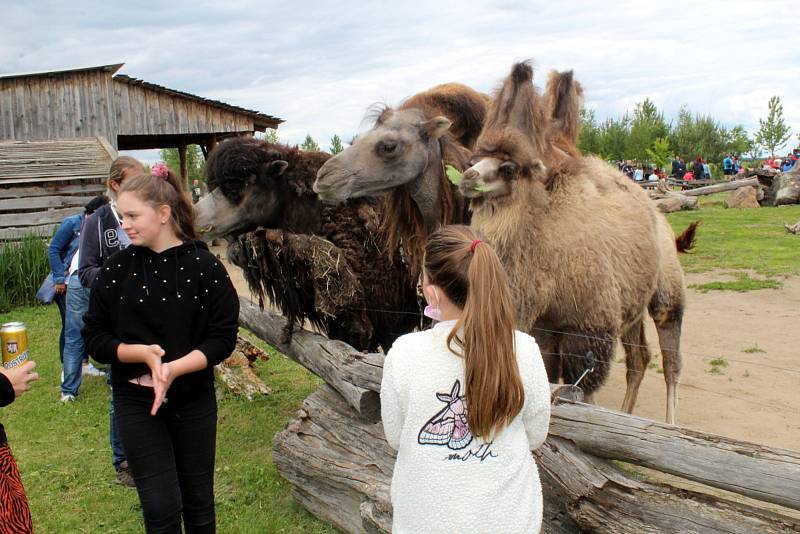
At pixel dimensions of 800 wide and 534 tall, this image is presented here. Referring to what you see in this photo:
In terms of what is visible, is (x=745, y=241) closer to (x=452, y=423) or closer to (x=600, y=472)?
(x=600, y=472)

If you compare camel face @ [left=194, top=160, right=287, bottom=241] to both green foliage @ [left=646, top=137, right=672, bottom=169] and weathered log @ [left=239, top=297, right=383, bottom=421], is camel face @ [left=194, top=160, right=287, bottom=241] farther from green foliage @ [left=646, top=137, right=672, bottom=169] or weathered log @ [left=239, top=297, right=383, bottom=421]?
green foliage @ [left=646, top=137, right=672, bottom=169]

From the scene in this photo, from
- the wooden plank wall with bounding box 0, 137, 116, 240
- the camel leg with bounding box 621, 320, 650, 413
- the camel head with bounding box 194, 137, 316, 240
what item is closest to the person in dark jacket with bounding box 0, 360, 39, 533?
the camel head with bounding box 194, 137, 316, 240

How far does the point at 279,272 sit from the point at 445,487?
10.1ft

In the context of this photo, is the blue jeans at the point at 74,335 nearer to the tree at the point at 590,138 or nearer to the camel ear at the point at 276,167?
the camel ear at the point at 276,167

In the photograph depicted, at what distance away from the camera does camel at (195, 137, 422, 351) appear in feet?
16.8

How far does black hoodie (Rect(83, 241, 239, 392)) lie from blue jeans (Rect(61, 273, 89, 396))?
3.14 m

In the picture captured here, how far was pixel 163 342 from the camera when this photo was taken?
3035 mm

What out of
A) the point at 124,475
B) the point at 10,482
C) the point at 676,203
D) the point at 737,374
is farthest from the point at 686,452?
the point at 676,203

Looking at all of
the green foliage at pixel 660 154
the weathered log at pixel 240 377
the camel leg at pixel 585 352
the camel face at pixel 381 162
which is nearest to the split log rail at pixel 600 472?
the camel leg at pixel 585 352

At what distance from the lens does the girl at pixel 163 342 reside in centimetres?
296

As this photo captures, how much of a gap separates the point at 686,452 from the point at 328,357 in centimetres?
245

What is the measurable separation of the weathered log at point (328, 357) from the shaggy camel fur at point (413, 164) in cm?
87

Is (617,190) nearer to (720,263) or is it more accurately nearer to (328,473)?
(328,473)

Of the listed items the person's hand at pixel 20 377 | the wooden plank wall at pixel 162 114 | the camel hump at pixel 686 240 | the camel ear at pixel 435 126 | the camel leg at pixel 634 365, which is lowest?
the camel leg at pixel 634 365
